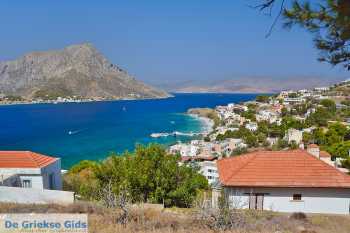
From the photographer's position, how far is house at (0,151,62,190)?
18438mm

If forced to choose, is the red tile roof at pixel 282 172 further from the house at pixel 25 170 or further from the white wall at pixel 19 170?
the white wall at pixel 19 170

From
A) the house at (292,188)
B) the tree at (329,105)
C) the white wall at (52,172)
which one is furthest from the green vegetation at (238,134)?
the house at (292,188)

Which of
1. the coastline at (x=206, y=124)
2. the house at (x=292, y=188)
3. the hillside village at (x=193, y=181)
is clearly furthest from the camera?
the coastline at (x=206, y=124)

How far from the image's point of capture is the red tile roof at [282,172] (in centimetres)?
1609

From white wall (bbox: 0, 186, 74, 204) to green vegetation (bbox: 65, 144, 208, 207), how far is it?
4.25ft

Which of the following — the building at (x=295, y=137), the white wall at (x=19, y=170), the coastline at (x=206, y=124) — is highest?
the white wall at (x=19, y=170)

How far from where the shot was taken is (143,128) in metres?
101

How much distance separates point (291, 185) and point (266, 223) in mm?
6553

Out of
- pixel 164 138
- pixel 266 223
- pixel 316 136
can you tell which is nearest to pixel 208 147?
pixel 316 136

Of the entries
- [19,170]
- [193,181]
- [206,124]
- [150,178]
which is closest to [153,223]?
[150,178]

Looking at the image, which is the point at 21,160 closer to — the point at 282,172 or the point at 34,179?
the point at 34,179

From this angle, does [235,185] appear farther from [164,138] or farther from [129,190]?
[164,138]

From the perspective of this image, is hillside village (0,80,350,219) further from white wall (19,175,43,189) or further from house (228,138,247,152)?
house (228,138,247,152)

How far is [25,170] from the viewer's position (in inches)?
728
